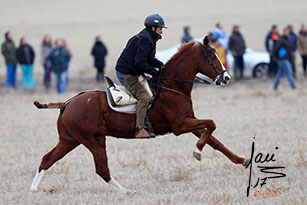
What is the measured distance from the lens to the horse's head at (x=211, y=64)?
9.39m

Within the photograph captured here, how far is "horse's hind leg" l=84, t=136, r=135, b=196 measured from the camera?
9.26 metres

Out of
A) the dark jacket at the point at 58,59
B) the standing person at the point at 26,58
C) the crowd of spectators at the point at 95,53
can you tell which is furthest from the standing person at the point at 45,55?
the dark jacket at the point at 58,59

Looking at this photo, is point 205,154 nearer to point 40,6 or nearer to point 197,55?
point 197,55

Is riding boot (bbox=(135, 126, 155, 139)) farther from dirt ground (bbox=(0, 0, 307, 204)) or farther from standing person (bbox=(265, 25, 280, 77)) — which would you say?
standing person (bbox=(265, 25, 280, 77))

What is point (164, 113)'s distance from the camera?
30.4ft

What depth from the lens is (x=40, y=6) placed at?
220ft

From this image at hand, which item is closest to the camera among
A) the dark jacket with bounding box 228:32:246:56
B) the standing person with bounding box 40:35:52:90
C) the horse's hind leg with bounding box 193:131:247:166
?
the horse's hind leg with bounding box 193:131:247:166

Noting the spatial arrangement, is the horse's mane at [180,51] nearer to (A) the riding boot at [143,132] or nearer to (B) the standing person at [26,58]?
(A) the riding boot at [143,132]

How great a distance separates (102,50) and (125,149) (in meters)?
14.6

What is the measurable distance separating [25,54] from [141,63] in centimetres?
1721

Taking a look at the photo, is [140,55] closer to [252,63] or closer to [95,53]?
[252,63]

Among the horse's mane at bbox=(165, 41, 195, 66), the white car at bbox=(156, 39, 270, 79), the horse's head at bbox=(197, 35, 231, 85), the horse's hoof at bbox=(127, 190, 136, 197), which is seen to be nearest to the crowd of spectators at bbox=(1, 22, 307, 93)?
the white car at bbox=(156, 39, 270, 79)

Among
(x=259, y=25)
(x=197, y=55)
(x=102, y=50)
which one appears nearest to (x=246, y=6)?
(x=259, y=25)

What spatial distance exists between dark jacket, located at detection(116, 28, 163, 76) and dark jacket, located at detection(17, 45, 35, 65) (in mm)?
16614
